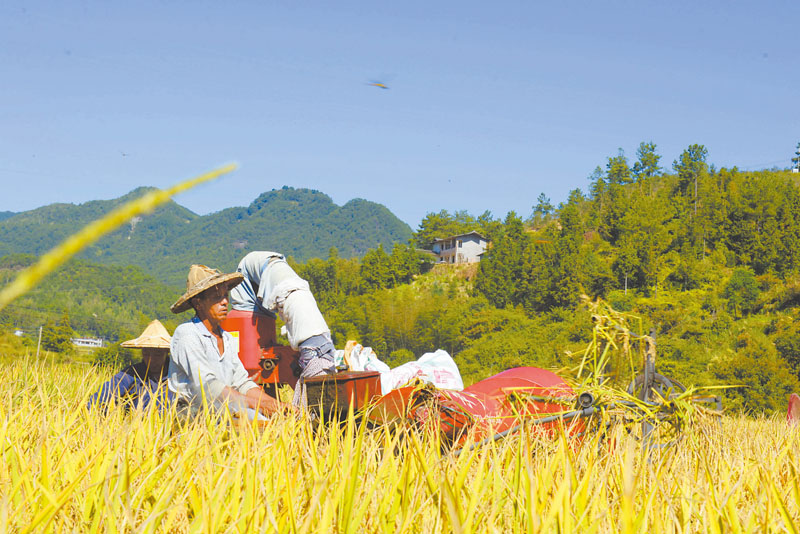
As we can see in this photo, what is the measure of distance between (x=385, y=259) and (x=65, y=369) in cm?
7128

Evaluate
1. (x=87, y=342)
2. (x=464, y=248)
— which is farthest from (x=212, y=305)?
(x=464, y=248)

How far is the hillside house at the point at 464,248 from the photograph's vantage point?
285 ft

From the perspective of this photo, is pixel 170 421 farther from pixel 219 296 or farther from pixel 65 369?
pixel 65 369

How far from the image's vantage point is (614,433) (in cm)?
298

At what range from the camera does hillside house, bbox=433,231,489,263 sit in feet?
285

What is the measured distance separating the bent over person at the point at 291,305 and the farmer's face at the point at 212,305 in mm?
322

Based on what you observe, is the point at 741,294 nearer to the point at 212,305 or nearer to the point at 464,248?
the point at 464,248

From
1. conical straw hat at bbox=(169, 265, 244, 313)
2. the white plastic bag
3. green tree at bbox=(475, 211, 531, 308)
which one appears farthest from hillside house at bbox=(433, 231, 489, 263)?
conical straw hat at bbox=(169, 265, 244, 313)

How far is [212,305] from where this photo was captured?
11.8 feet

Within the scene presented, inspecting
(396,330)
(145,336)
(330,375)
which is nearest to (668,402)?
(330,375)

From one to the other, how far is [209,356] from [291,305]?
1.77 feet

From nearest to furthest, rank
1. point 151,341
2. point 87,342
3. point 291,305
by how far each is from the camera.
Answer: point 291,305 < point 151,341 < point 87,342

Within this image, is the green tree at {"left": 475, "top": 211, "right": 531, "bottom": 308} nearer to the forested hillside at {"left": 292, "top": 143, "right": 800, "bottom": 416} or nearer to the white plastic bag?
the forested hillside at {"left": 292, "top": 143, "right": 800, "bottom": 416}

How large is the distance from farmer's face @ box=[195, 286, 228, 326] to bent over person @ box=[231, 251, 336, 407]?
322 mm
